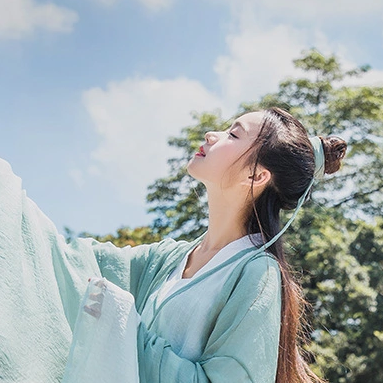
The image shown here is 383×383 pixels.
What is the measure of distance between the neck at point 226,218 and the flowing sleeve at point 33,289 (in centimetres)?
37

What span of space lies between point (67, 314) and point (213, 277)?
379 mm

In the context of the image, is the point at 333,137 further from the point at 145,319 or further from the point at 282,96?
the point at 282,96

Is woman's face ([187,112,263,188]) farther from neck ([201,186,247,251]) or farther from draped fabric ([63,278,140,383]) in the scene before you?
draped fabric ([63,278,140,383])

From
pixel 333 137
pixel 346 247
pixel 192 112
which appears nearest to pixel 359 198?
pixel 346 247

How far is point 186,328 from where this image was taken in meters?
1.76

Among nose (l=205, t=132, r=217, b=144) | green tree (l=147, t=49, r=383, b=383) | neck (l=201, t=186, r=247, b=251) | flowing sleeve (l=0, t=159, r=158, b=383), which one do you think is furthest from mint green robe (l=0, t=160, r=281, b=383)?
green tree (l=147, t=49, r=383, b=383)

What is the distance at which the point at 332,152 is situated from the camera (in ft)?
6.77

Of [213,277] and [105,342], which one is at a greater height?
[213,277]

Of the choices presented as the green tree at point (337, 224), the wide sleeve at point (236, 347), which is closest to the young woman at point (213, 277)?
the wide sleeve at point (236, 347)

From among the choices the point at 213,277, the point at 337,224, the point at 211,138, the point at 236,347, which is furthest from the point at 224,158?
the point at 337,224

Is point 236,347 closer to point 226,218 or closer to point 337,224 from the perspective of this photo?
point 226,218

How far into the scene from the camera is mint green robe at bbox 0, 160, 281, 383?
1592 millimetres

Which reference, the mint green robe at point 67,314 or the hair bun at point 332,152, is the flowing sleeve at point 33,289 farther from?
the hair bun at point 332,152

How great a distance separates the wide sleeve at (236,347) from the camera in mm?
1619
